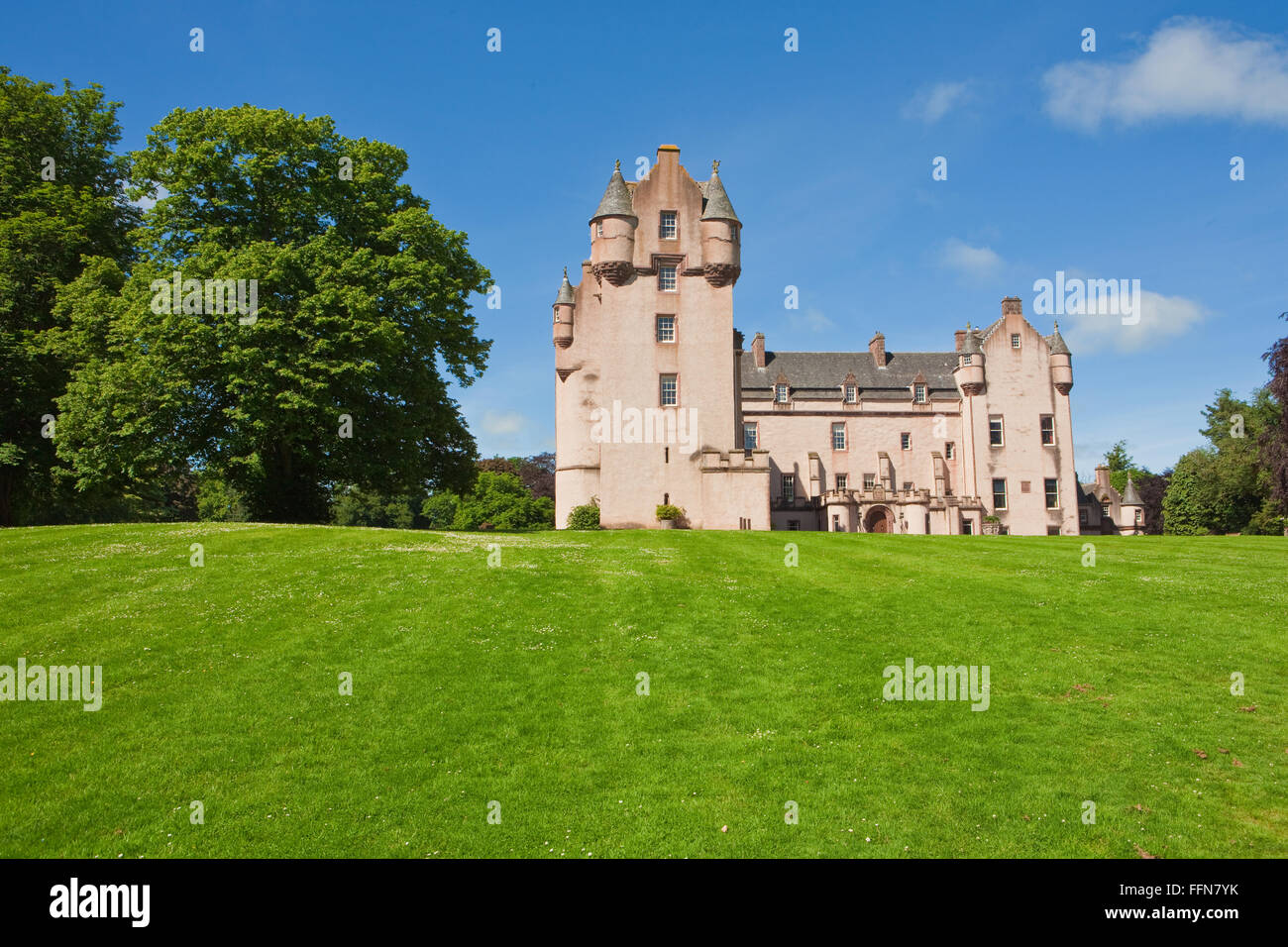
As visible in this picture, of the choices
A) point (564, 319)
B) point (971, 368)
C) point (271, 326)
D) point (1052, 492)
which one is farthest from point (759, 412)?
point (271, 326)

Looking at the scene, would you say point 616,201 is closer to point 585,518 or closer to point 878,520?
point 585,518

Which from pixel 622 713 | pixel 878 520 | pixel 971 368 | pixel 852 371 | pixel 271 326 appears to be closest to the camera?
pixel 622 713

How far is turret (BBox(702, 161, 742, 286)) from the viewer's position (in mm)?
48812

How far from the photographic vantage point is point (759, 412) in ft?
228

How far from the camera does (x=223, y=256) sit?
35625mm

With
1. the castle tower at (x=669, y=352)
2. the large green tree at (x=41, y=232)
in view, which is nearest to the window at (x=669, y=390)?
the castle tower at (x=669, y=352)

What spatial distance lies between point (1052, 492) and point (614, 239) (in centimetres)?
4063

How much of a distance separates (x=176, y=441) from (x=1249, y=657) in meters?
39.1

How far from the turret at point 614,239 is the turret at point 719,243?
170 inches

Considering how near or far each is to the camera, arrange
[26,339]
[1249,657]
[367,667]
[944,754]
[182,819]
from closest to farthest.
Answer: [182,819] → [944,754] → [367,667] → [1249,657] → [26,339]

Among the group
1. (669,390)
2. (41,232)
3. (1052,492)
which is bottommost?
Answer: (1052,492)

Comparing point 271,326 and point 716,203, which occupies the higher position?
point 716,203
